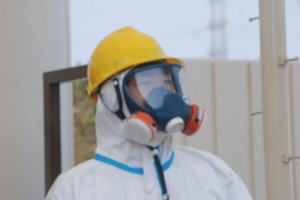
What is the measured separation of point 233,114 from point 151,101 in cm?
145

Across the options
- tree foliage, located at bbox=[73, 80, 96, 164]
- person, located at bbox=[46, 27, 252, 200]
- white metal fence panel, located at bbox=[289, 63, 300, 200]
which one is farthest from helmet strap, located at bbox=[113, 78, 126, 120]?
tree foliage, located at bbox=[73, 80, 96, 164]

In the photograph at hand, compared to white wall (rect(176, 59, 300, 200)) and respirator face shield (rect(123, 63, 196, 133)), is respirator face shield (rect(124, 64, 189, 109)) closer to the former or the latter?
respirator face shield (rect(123, 63, 196, 133))

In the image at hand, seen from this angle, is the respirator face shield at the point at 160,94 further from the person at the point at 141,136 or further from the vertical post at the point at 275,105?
the vertical post at the point at 275,105

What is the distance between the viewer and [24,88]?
144 inches

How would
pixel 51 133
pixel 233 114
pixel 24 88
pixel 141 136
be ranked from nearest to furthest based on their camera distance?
pixel 141 136, pixel 233 114, pixel 51 133, pixel 24 88

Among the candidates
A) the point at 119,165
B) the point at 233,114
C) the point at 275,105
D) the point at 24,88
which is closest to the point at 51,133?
the point at 24,88

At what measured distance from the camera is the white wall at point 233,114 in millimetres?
2826

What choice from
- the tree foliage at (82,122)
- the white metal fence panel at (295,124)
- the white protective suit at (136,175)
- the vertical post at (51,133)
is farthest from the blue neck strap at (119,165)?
the tree foliage at (82,122)

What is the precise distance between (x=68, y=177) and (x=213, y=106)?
1479 mm

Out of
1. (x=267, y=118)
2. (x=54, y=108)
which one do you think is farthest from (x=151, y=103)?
(x=54, y=108)

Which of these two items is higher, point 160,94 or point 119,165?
point 160,94

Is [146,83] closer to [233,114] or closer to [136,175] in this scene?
[136,175]

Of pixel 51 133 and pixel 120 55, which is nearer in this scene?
pixel 120 55

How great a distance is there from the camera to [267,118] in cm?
254
